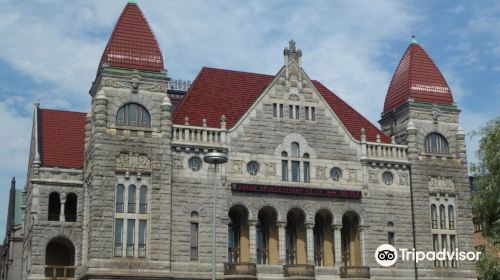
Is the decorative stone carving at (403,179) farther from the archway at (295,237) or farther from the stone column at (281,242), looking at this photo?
the stone column at (281,242)

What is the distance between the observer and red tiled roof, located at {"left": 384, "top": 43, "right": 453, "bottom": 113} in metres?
56.5

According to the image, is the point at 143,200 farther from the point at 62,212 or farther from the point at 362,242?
the point at 362,242

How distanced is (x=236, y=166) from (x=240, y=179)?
888 mm

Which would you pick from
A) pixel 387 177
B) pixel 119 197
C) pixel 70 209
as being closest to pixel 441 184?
pixel 387 177

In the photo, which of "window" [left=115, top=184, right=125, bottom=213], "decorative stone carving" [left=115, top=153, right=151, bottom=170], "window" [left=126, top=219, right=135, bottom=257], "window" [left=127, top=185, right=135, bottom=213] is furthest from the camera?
"decorative stone carving" [left=115, top=153, right=151, bottom=170]

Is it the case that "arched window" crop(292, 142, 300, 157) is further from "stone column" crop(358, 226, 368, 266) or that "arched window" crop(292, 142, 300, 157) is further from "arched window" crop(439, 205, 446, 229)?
"arched window" crop(439, 205, 446, 229)

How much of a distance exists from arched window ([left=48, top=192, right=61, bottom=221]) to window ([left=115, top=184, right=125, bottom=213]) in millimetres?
7731

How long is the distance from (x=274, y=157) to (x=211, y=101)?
256 inches

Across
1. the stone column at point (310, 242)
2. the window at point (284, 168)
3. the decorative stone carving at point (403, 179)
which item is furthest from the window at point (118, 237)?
the decorative stone carving at point (403, 179)

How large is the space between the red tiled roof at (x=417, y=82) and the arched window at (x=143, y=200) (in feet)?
67.7

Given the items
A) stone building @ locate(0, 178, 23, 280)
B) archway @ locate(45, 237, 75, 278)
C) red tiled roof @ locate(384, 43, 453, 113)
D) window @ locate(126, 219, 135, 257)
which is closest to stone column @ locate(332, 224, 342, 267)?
red tiled roof @ locate(384, 43, 453, 113)

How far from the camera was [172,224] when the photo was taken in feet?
156

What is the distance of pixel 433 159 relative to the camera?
5506 centimetres

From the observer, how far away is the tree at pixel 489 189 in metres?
41.5
